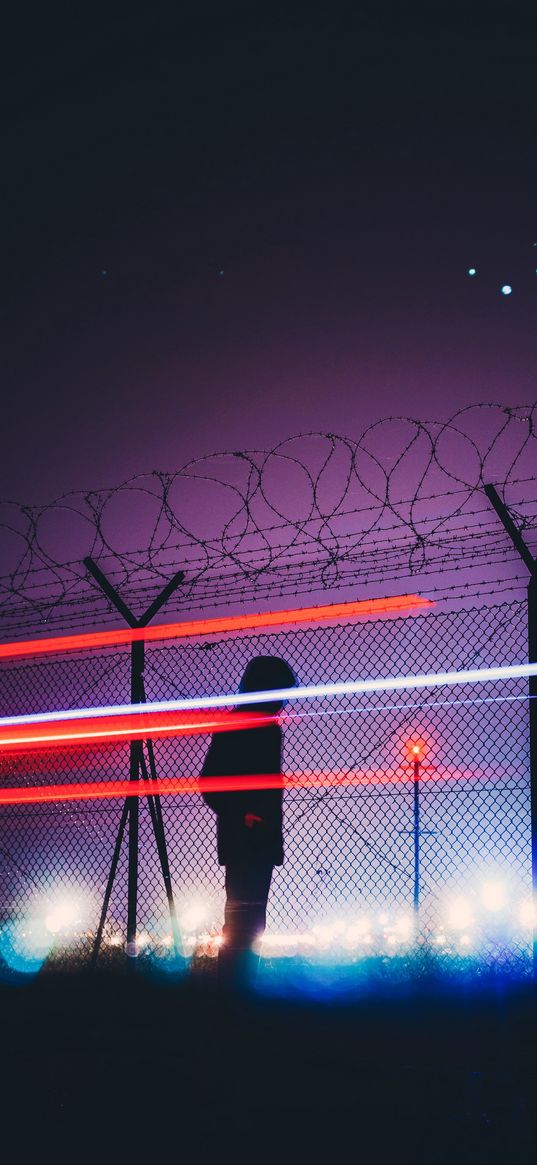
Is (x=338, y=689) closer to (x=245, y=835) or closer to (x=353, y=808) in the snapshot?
(x=353, y=808)

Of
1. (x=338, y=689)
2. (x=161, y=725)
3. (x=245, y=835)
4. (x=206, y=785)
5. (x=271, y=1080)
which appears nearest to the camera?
(x=271, y=1080)

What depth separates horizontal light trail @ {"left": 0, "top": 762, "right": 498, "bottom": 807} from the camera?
4.43 metres

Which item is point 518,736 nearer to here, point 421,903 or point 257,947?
point 421,903

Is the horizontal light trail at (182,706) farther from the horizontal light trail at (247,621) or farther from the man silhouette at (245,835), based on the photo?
the horizontal light trail at (247,621)

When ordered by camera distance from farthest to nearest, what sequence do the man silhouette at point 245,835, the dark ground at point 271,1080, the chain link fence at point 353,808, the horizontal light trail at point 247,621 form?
the horizontal light trail at point 247,621
the chain link fence at point 353,808
the man silhouette at point 245,835
the dark ground at point 271,1080

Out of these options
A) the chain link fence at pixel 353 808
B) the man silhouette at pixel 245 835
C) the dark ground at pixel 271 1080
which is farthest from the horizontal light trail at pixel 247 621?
the dark ground at pixel 271 1080

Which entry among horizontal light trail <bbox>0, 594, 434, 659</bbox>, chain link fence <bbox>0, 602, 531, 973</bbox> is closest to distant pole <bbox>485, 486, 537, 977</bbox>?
chain link fence <bbox>0, 602, 531, 973</bbox>

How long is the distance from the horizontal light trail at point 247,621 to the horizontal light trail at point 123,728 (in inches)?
22.0

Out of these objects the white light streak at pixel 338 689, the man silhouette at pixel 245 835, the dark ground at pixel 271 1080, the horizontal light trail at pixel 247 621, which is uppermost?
the horizontal light trail at pixel 247 621

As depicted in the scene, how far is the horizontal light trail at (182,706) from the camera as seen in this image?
4.62 meters

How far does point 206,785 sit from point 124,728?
69.5 inches

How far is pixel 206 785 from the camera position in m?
4.48

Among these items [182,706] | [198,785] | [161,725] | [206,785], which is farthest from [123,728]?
[206,785]

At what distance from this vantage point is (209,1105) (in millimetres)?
2895
